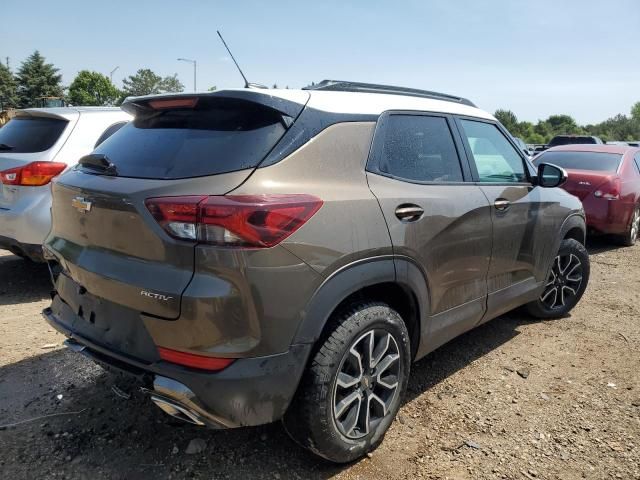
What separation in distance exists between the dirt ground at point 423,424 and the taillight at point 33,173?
1253mm

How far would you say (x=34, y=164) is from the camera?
451cm

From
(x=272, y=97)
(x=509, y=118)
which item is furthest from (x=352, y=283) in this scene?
(x=509, y=118)

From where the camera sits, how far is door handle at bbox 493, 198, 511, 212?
3268mm

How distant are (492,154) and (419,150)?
3.21ft

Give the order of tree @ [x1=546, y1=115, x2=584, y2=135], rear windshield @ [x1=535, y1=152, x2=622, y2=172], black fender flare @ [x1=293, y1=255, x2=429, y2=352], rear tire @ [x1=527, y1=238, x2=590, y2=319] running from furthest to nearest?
tree @ [x1=546, y1=115, x2=584, y2=135] < rear windshield @ [x1=535, y1=152, x2=622, y2=172] < rear tire @ [x1=527, y1=238, x2=590, y2=319] < black fender flare @ [x1=293, y1=255, x2=429, y2=352]

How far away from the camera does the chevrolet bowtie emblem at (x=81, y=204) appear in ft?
7.64

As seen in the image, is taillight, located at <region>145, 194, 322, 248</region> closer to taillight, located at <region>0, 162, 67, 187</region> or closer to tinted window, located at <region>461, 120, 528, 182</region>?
tinted window, located at <region>461, 120, 528, 182</region>

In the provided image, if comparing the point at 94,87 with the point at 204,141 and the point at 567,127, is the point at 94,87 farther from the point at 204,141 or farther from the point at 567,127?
the point at 204,141

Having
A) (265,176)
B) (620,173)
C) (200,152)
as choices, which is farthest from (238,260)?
(620,173)

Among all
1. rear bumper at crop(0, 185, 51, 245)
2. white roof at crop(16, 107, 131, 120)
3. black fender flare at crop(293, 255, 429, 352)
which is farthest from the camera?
white roof at crop(16, 107, 131, 120)

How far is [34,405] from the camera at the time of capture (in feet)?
9.60

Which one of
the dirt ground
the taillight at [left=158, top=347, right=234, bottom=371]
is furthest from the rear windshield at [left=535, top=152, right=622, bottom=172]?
the taillight at [left=158, top=347, right=234, bottom=371]

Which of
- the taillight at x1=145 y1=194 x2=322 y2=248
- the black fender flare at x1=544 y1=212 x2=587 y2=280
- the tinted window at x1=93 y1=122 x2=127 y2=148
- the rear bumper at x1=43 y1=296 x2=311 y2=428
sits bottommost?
the rear bumper at x1=43 y1=296 x2=311 y2=428

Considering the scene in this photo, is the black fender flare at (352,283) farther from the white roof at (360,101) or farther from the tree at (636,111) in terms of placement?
the tree at (636,111)
